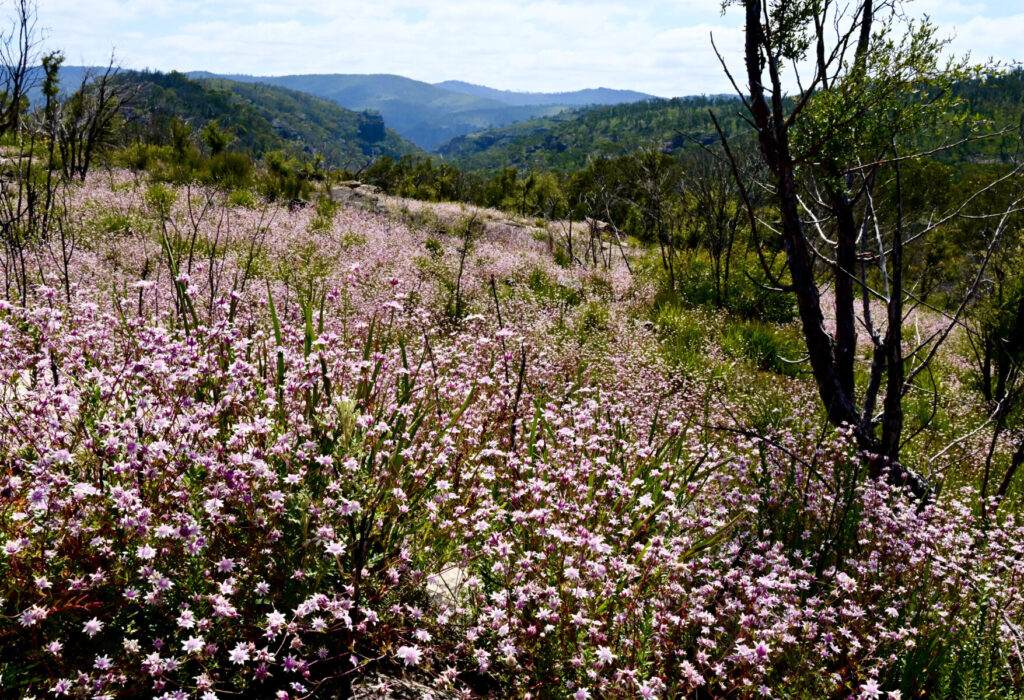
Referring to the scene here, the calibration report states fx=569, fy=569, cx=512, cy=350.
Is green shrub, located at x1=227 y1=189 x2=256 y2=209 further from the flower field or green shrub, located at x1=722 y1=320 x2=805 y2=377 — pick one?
the flower field

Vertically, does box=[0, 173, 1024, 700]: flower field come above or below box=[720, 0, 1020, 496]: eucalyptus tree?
below

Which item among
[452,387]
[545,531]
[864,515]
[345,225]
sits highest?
[345,225]

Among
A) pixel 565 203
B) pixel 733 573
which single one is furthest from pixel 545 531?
pixel 565 203

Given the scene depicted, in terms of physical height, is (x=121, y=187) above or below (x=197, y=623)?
above

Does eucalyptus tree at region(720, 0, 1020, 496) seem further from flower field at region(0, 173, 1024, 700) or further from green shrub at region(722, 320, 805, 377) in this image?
green shrub at region(722, 320, 805, 377)

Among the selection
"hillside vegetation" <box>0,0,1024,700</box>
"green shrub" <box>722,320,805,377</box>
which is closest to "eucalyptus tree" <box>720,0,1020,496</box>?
"hillside vegetation" <box>0,0,1024,700</box>

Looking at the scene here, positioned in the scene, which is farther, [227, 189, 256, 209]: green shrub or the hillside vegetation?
[227, 189, 256, 209]: green shrub

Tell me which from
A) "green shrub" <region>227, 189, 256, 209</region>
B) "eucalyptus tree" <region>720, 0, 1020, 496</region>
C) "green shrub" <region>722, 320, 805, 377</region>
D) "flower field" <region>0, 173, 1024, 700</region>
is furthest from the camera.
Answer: "green shrub" <region>227, 189, 256, 209</region>

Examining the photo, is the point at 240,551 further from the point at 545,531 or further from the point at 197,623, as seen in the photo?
the point at 545,531

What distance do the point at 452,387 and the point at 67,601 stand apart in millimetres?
2262

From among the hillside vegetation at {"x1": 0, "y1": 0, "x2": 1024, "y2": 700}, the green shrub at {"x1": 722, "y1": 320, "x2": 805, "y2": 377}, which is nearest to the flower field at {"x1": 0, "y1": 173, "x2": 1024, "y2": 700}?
the hillside vegetation at {"x1": 0, "y1": 0, "x2": 1024, "y2": 700}

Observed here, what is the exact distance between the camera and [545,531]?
2.76 m

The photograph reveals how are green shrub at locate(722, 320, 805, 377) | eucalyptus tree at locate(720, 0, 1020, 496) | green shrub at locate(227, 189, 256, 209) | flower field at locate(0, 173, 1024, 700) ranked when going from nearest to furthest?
flower field at locate(0, 173, 1024, 700), eucalyptus tree at locate(720, 0, 1020, 496), green shrub at locate(722, 320, 805, 377), green shrub at locate(227, 189, 256, 209)

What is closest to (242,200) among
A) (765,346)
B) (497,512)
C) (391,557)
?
(765,346)
